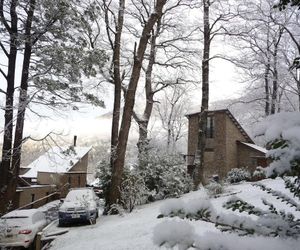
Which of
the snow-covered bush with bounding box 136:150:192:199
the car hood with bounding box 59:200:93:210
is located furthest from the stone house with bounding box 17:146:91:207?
the snow-covered bush with bounding box 136:150:192:199

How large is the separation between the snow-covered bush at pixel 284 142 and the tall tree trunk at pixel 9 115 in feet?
49.3

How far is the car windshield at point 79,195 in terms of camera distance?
18.0m

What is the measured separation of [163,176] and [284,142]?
56.5 feet

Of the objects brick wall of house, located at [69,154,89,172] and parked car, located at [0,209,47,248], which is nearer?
parked car, located at [0,209,47,248]

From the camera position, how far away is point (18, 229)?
12.9 m

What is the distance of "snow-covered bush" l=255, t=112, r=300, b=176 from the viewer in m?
1.62

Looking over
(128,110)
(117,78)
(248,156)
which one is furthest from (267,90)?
(128,110)

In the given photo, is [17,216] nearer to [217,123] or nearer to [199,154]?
[199,154]

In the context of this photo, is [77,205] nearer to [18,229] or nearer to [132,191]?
[132,191]

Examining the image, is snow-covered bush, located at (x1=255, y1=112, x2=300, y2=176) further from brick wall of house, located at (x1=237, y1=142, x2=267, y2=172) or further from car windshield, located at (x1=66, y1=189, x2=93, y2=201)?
brick wall of house, located at (x1=237, y1=142, x2=267, y2=172)

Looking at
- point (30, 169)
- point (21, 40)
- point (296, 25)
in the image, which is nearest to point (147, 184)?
point (21, 40)

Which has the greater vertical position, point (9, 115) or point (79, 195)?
point (9, 115)

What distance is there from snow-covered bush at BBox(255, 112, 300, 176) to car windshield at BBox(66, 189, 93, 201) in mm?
16560

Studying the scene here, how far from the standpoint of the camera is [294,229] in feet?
6.48
